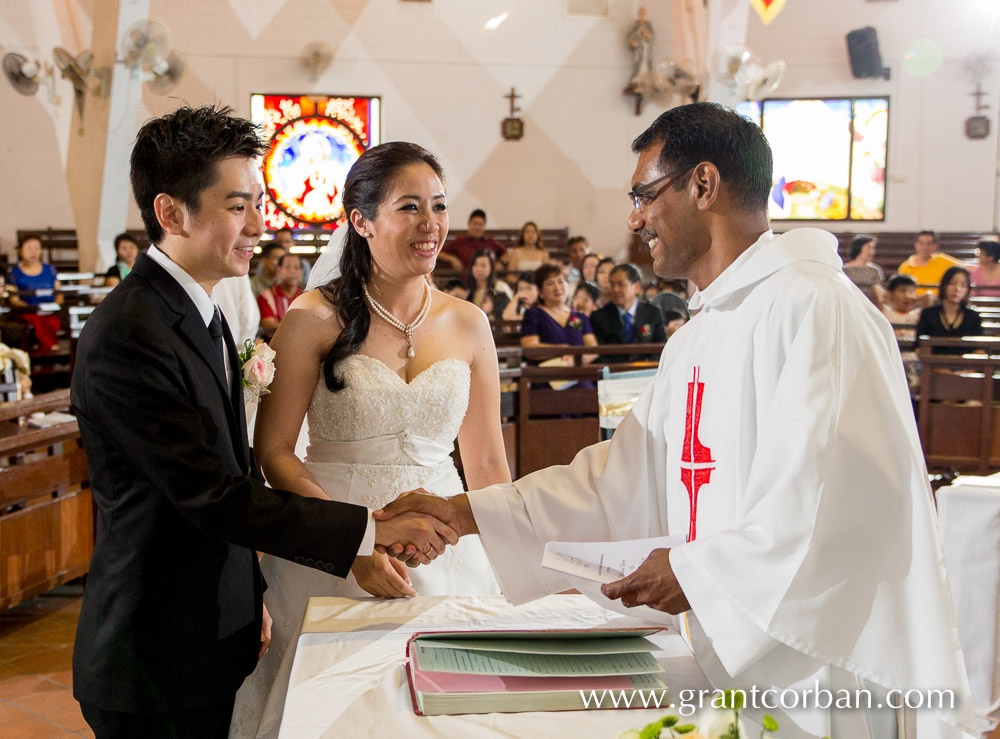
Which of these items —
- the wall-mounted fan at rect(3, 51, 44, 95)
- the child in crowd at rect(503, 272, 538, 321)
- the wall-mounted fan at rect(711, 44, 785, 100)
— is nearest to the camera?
the child in crowd at rect(503, 272, 538, 321)

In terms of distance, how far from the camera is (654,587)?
4.80 feet

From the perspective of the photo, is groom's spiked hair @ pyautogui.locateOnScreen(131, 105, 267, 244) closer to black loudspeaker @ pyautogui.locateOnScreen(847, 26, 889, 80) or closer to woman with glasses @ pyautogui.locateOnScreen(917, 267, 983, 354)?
woman with glasses @ pyautogui.locateOnScreen(917, 267, 983, 354)

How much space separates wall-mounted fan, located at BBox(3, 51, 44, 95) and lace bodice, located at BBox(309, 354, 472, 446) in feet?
38.5

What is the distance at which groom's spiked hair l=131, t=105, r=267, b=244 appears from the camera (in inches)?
73.4

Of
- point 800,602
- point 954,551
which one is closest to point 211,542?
point 800,602

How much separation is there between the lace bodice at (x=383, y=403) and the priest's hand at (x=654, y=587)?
1210mm

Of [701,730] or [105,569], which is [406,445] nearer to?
[105,569]

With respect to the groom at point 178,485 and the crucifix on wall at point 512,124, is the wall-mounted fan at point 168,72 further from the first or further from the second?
the groom at point 178,485

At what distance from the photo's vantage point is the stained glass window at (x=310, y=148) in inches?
599

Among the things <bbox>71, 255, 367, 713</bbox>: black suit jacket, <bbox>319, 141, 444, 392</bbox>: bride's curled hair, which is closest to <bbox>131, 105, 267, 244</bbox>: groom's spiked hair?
<bbox>71, 255, 367, 713</bbox>: black suit jacket

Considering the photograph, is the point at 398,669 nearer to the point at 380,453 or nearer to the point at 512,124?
the point at 380,453

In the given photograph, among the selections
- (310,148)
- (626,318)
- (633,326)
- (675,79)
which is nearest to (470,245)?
(675,79)

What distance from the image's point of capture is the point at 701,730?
91cm

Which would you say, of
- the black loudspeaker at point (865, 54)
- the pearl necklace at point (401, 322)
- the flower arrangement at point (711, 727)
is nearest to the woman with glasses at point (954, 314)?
the pearl necklace at point (401, 322)
